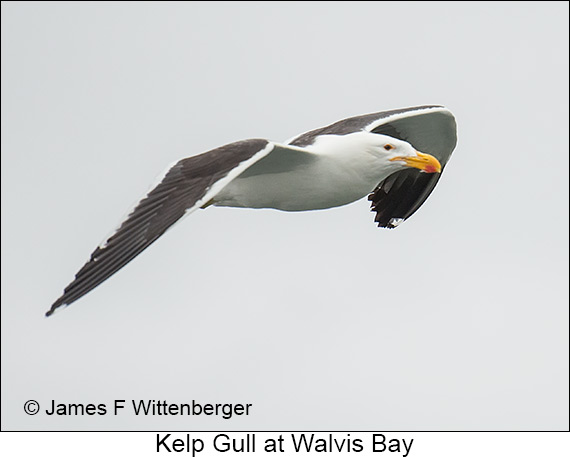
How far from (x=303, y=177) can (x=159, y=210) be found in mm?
2243

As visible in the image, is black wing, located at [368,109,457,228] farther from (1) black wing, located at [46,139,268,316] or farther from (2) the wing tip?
(2) the wing tip

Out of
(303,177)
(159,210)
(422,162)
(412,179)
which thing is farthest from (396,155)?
(412,179)

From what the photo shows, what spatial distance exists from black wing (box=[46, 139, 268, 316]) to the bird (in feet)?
0.04

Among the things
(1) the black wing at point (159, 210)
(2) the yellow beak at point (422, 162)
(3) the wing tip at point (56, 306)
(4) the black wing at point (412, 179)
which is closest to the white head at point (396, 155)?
(2) the yellow beak at point (422, 162)

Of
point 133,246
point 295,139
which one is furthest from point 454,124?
point 133,246

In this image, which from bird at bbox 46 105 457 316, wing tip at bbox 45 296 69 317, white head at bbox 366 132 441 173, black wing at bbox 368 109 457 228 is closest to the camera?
wing tip at bbox 45 296 69 317

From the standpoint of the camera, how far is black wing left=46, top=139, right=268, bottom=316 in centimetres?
1285

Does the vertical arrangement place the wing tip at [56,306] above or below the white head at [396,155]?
below

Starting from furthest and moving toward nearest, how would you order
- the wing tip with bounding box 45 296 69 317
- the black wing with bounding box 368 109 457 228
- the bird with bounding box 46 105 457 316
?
1. the black wing with bounding box 368 109 457 228
2. the bird with bounding box 46 105 457 316
3. the wing tip with bounding box 45 296 69 317

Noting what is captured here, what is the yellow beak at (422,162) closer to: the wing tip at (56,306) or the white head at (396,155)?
the white head at (396,155)

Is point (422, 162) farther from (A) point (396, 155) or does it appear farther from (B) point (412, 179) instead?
(B) point (412, 179)

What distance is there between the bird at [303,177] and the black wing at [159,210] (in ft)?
0.04

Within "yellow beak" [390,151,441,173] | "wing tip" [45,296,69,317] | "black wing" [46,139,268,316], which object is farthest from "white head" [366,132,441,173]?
"wing tip" [45,296,69,317]

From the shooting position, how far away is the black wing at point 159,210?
1285 cm
